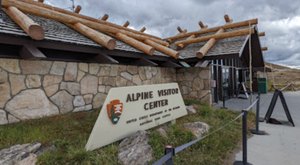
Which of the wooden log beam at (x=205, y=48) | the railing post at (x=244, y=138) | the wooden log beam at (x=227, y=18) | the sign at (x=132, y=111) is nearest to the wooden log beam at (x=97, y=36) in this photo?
the sign at (x=132, y=111)

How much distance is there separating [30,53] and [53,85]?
4.16 ft

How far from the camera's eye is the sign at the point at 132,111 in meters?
3.27

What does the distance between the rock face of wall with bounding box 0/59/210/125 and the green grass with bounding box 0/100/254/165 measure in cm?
34

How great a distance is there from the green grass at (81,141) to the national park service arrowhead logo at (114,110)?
0.51 metres

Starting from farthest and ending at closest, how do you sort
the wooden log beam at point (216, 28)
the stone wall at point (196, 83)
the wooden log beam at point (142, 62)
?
1. the wooden log beam at point (216, 28)
2. the stone wall at point (196, 83)
3. the wooden log beam at point (142, 62)

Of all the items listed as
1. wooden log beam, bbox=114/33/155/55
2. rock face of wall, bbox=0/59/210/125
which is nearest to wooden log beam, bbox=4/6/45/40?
rock face of wall, bbox=0/59/210/125

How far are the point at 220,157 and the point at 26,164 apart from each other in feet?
11.5

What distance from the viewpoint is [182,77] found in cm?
935

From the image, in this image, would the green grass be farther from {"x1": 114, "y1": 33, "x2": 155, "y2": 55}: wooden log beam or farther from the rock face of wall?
{"x1": 114, "y1": 33, "x2": 155, "y2": 55}: wooden log beam

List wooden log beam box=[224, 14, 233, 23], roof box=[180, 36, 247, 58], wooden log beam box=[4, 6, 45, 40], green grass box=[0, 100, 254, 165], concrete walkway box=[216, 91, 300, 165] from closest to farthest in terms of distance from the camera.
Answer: green grass box=[0, 100, 254, 165] → wooden log beam box=[4, 6, 45, 40] → concrete walkway box=[216, 91, 300, 165] → roof box=[180, 36, 247, 58] → wooden log beam box=[224, 14, 233, 23]

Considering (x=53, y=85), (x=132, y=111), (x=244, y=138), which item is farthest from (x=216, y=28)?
(x=53, y=85)

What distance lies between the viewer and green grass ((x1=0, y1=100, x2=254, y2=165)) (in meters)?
3.07

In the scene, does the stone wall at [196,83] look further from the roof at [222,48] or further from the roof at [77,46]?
the roof at [222,48]

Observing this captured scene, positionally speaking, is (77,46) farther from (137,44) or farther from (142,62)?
(142,62)
